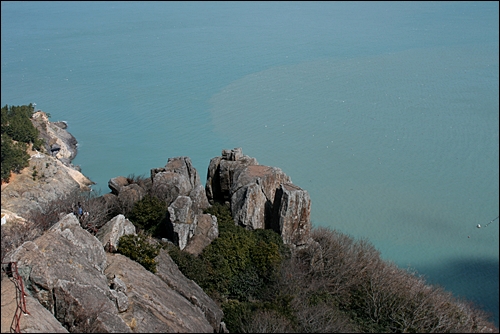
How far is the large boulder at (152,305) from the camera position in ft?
38.6

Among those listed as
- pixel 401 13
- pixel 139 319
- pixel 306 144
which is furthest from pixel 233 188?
pixel 401 13

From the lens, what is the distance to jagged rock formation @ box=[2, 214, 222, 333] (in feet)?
37.1

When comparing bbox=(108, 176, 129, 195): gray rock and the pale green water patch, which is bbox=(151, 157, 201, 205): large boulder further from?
the pale green water patch

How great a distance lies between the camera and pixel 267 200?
63.0 feet

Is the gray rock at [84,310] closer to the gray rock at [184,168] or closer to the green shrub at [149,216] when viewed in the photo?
the green shrub at [149,216]

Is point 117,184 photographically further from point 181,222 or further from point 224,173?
point 181,222

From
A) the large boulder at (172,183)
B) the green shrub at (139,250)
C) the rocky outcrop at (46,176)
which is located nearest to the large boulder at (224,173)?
the large boulder at (172,183)

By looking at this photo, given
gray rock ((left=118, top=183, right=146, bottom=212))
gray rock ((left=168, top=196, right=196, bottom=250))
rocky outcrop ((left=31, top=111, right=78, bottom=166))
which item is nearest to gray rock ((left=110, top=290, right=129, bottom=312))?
gray rock ((left=168, top=196, right=196, bottom=250))

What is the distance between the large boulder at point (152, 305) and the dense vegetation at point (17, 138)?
57.0ft

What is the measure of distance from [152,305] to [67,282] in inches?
81.7

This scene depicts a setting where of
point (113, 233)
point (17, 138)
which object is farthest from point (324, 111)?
point (113, 233)

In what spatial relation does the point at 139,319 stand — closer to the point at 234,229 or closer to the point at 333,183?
the point at 234,229

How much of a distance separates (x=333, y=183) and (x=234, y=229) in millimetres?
17975

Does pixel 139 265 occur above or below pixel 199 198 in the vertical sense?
above
